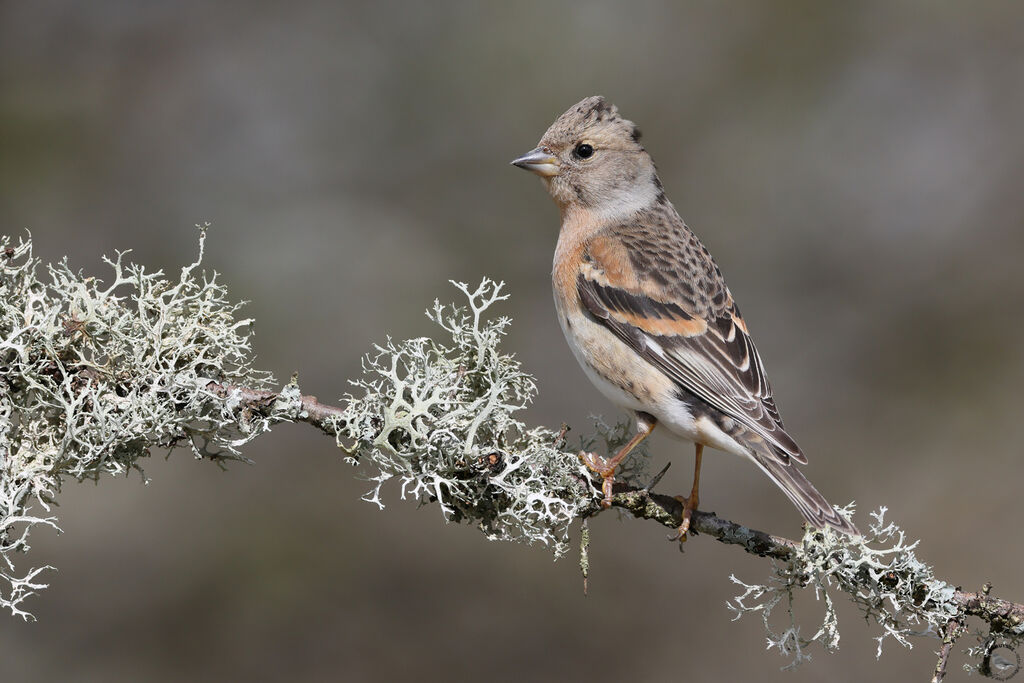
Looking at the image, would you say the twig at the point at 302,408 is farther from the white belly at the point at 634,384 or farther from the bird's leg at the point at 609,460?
the white belly at the point at 634,384

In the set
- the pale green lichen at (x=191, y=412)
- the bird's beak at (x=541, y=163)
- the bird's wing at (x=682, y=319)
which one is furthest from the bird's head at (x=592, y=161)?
the pale green lichen at (x=191, y=412)

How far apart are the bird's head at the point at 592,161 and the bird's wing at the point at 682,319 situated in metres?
0.34

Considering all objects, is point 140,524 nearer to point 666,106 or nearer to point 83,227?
point 83,227

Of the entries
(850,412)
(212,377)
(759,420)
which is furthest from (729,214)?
(212,377)

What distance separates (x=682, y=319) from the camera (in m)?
4.22

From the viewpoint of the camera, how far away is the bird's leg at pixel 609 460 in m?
3.28

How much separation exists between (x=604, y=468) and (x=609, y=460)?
0.11 m

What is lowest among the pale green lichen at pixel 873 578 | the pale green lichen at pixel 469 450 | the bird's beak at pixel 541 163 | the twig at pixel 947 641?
the twig at pixel 947 641

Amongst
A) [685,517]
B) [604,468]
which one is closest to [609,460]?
[604,468]

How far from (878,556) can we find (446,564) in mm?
3871

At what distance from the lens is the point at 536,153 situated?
5035 millimetres

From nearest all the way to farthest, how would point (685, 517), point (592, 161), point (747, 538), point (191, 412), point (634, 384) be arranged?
point (191, 412)
point (747, 538)
point (685, 517)
point (634, 384)
point (592, 161)

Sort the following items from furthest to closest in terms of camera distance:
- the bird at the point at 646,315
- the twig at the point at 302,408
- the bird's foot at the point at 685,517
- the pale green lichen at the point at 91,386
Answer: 1. the bird at the point at 646,315
2. the bird's foot at the point at 685,517
3. the twig at the point at 302,408
4. the pale green lichen at the point at 91,386

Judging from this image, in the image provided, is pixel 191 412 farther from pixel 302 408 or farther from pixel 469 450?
pixel 469 450
